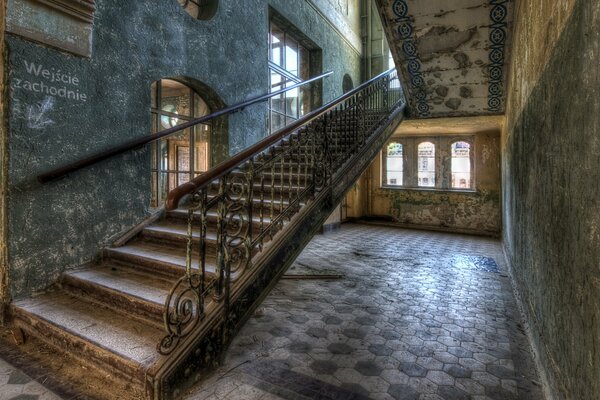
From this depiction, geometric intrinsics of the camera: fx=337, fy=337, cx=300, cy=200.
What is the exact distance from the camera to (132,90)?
3.49m

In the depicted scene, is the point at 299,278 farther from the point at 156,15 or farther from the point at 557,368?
the point at 156,15

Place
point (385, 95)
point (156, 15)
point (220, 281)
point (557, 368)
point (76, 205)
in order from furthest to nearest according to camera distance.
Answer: point (385, 95) → point (156, 15) → point (76, 205) → point (220, 281) → point (557, 368)

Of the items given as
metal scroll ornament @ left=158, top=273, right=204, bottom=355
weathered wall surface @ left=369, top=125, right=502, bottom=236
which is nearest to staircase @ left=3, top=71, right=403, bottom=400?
metal scroll ornament @ left=158, top=273, right=204, bottom=355

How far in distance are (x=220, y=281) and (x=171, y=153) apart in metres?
4.93

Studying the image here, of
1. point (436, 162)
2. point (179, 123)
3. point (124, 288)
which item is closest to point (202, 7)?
point (179, 123)

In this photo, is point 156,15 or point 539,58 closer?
point 539,58

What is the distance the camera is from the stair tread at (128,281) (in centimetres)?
246

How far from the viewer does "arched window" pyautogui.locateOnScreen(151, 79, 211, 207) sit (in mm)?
4125

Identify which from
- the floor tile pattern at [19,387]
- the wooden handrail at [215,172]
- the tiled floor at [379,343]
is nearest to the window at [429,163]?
the tiled floor at [379,343]

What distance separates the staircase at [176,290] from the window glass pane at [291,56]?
4154 mm

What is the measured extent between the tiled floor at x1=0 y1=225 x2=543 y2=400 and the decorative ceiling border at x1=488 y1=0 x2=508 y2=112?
2.66 meters

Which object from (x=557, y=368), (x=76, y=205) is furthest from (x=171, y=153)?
(x=557, y=368)

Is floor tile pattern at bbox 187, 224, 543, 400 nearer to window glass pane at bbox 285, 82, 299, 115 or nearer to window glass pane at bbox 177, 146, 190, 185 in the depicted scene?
window glass pane at bbox 177, 146, 190, 185

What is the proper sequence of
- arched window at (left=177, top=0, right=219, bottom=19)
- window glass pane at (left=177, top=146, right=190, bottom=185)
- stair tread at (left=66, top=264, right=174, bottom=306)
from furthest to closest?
window glass pane at (left=177, top=146, right=190, bottom=185), arched window at (left=177, top=0, right=219, bottom=19), stair tread at (left=66, top=264, right=174, bottom=306)
